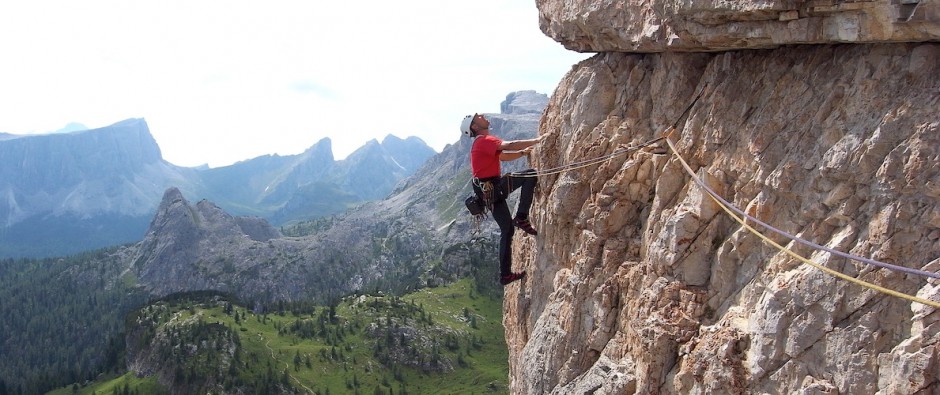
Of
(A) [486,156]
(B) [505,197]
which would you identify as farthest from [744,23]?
(B) [505,197]

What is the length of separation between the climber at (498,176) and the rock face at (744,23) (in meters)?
3.70

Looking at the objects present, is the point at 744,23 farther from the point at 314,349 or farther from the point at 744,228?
the point at 314,349

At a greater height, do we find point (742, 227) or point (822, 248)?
point (742, 227)

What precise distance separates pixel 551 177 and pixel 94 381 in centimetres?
15124

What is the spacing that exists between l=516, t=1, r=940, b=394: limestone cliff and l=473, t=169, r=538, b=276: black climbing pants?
1.23 metres

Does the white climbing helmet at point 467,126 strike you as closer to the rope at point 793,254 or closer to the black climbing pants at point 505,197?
the black climbing pants at point 505,197

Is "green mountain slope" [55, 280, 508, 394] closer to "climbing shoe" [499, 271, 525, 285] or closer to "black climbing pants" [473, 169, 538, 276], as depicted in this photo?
"climbing shoe" [499, 271, 525, 285]

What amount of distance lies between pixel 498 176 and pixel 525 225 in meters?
1.72

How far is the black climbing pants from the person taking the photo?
16875 millimetres

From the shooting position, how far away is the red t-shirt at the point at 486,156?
1625cm

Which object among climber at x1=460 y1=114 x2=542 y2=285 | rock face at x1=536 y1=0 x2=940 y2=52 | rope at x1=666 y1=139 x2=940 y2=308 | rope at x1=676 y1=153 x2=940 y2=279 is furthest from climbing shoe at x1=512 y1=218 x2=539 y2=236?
rope at x1=676 y1=153 x2=940 y2=279

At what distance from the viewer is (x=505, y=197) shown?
17203 mm

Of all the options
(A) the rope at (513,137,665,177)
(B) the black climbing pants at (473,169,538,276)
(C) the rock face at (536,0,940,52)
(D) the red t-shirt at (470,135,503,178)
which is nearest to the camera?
(C) the rock face at (536,0,940,52)

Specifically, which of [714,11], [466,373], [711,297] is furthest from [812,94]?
[466,373]
